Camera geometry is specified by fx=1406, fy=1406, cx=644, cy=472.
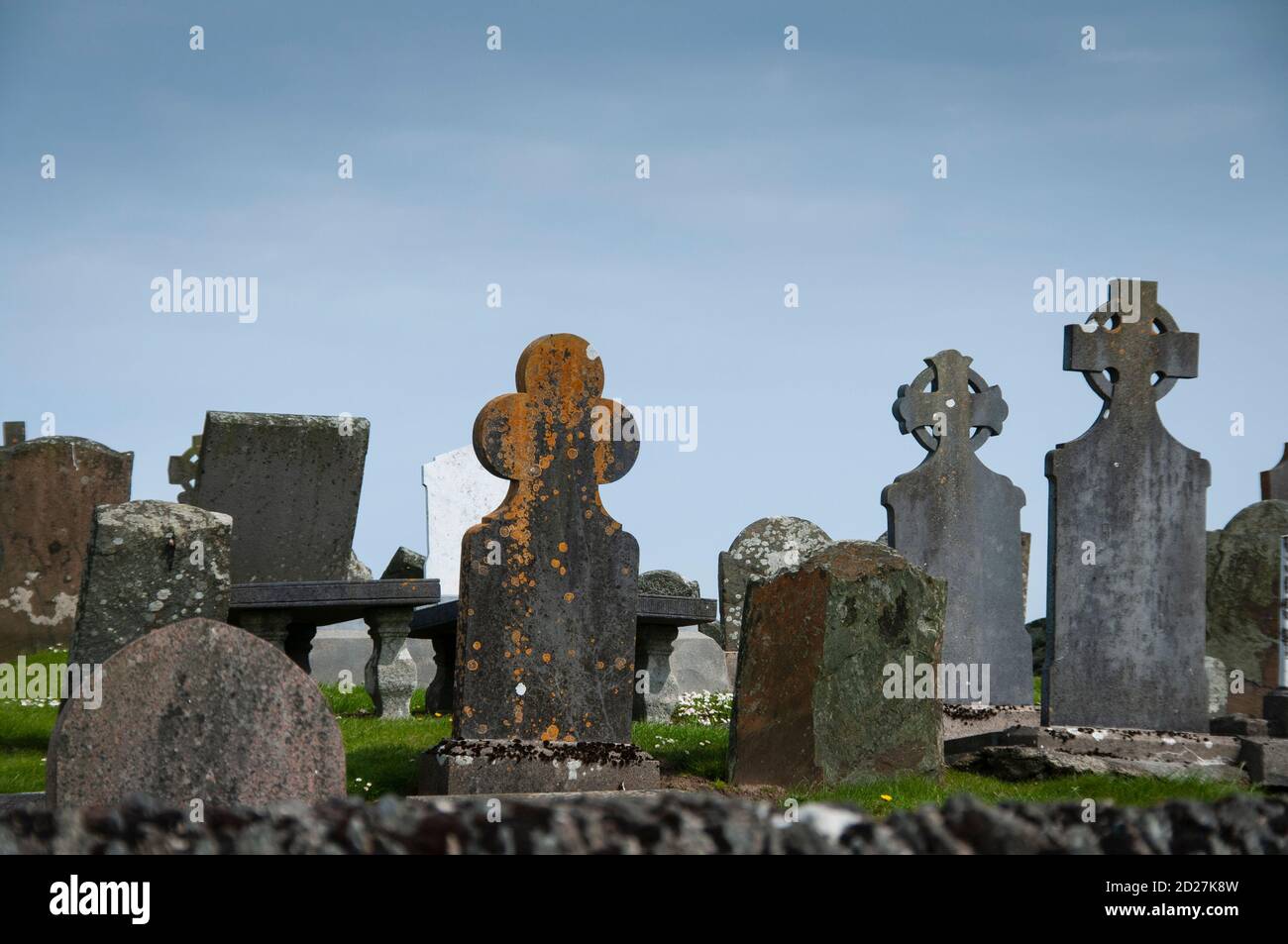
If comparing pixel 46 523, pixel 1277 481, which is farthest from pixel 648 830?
pixel 1277 481

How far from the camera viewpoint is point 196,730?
245 inches

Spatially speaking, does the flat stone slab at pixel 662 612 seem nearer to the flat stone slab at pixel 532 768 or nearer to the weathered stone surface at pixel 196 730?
the flat stone slab at pixel 532 768

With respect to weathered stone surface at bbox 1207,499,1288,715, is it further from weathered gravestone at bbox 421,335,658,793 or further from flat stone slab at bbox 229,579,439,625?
weathered gravestone at bbox 421,335,658,793

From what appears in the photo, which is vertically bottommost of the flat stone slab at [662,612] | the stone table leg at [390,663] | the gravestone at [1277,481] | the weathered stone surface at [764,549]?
the stone table leg at [390,663]

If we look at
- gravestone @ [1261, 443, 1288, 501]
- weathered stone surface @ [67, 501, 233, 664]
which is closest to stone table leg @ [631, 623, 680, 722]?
weathered stone surface @ [67, 501, 233, 664]

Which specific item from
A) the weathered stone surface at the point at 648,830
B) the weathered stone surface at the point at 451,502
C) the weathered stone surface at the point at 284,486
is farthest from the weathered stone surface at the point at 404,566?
the weathered stone surface at the point at 648,830

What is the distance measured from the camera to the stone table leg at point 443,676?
13430 millimetres

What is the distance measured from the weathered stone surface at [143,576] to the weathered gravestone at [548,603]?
2462 millimetres

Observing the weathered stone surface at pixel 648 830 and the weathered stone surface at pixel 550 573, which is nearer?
the weathered stone surface at pixel 648 830

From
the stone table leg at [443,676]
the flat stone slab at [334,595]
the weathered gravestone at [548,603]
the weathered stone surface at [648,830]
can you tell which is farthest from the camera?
the stone table leg at [443,676]

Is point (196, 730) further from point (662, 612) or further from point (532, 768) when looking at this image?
point (662, 612)

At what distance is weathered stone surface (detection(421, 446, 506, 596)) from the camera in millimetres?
20078

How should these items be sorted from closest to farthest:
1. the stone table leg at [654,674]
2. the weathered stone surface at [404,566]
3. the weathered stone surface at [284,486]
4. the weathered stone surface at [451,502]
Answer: the stone table leg at [654,674], the weathered stone surface at [284,486], the weathered stone surface at [404,566], the weathered stone surface at [451,502]
